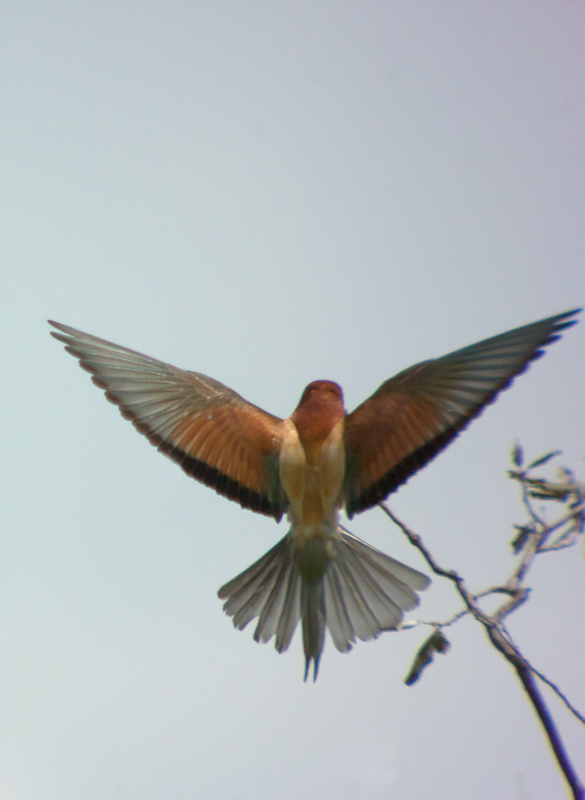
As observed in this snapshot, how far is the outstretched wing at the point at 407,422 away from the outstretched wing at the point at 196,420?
0.30 metres

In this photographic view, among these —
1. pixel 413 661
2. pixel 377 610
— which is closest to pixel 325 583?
pixel 377 610

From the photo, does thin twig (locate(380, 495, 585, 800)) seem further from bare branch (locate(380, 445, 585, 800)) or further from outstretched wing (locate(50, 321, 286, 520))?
outstretched wing (locate(50, 321, 286, 520))

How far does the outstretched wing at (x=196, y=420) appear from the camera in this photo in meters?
2.91

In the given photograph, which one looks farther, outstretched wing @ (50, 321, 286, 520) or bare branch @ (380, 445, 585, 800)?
outstretched wing @ (50, 321, 286, 520)

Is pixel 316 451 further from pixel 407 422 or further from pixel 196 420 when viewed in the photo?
pixel 196 420

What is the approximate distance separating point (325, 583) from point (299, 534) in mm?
321

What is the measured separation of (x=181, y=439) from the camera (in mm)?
3000

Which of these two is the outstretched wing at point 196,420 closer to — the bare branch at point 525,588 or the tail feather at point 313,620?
the tail feather at point 313,620

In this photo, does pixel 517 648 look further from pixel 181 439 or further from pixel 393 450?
pixel 181 439

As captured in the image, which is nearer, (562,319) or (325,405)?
(562,319)

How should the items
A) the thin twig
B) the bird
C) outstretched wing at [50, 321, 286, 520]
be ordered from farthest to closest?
outstretched wing at [50, 321, 286, 520] < the bird < the thin twig

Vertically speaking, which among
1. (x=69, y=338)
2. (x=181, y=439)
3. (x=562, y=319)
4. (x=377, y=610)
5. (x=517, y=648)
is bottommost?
(x=517, y=648)

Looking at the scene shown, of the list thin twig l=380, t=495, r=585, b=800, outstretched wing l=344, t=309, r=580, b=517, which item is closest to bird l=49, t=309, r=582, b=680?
outstretched wing l=344, t=309, r=580, b=517

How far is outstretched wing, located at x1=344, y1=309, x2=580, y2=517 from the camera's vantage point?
2719 mm
